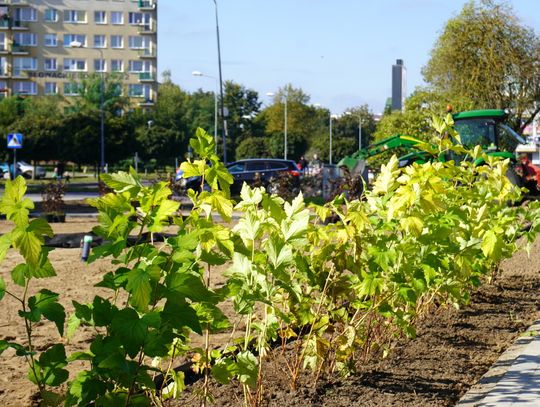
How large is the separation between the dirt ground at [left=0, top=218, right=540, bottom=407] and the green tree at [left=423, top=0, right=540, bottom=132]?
1398 inches

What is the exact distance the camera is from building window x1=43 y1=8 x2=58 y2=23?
10694 cm

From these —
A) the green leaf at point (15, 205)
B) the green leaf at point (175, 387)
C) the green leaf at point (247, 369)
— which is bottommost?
the green leaf at point (175, 387)

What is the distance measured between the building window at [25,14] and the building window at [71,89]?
8658mm

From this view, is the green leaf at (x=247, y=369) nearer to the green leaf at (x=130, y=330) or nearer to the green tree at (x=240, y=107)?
the green leaf at (x=130, y=330)

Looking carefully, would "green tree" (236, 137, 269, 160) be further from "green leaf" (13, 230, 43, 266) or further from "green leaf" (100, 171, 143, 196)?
"green leaf" (13, 230, 43, 266)

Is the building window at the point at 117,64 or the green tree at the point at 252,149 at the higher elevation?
the building window at the point at 117,64

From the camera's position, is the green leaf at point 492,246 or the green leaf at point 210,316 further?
the green leaf at point 492,246

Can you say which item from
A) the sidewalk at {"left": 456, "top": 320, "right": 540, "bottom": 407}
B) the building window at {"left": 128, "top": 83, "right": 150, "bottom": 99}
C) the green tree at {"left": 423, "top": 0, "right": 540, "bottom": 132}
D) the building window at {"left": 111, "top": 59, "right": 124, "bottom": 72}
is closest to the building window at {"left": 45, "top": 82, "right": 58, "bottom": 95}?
the building window at {"left": 111, "top": 59, "right": 124, "bottom": 72}

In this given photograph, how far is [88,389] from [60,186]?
1843 cm

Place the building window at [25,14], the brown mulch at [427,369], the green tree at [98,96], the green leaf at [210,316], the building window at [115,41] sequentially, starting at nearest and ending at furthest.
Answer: the green leaf at [210,316] < the brown mulch at [427,369] < the green tree at [98,96] < the building window at [25,14] < the building window at [115,41]

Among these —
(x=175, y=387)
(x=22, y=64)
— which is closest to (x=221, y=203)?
(x=175, y=387)

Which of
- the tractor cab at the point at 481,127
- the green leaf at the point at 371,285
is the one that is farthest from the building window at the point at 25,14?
the green leaf at the point at 371,285

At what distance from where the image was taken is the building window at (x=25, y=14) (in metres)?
107

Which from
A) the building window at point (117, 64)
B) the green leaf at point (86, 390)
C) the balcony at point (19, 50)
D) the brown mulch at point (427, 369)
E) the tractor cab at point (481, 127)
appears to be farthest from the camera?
the building window at point (117, 64)
